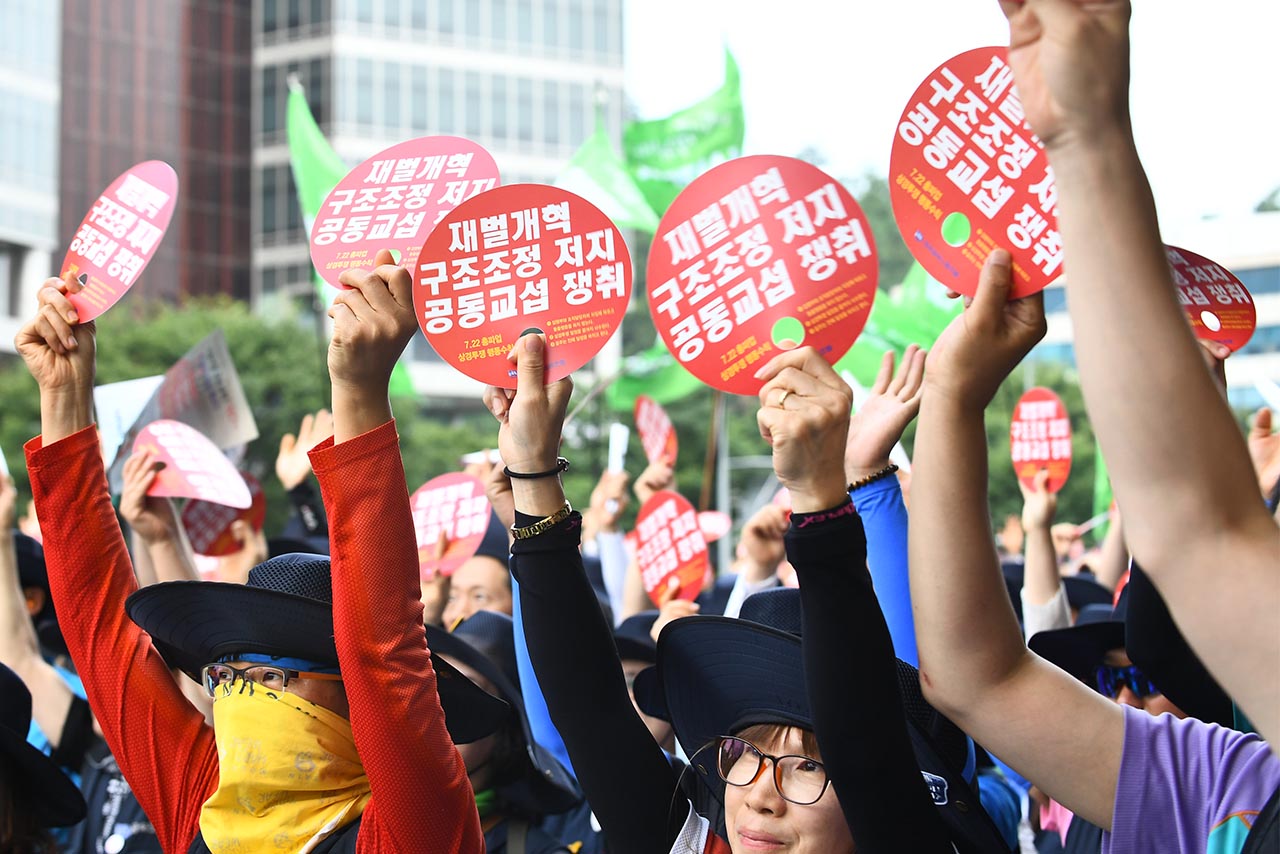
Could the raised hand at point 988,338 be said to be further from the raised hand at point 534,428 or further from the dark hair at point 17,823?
the dark hair at point 17,823

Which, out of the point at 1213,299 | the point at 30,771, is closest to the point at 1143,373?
the point at 1213,299

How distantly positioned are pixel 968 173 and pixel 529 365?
0.78 meters

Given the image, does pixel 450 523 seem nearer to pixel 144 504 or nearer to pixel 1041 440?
pixel 144 504

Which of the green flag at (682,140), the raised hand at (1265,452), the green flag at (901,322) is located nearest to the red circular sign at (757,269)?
the raised hand at (1265,452)

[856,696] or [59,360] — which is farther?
[59,360]

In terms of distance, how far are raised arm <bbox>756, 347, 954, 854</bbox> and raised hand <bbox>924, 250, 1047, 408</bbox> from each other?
213 millimetres

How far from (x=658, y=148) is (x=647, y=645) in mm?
15688

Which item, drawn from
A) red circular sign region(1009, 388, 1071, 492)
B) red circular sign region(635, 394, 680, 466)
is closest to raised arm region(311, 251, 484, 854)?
red circular sign region(1009, 388, 1071, 492)

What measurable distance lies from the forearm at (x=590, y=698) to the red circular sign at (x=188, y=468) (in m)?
1.71

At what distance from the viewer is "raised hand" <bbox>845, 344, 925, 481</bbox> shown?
8.53 ft

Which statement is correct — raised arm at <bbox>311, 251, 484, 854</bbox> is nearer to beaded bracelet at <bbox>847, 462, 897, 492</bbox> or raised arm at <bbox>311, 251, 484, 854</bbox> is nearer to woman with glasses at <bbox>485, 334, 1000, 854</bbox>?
woman with glasses at <bbox>485, 334, 1000, 854</bbox>

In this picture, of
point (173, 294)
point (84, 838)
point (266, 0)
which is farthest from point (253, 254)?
point (84, 838)

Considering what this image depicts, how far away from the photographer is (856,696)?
1942 millimetres

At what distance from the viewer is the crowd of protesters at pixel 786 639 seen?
137 cm
